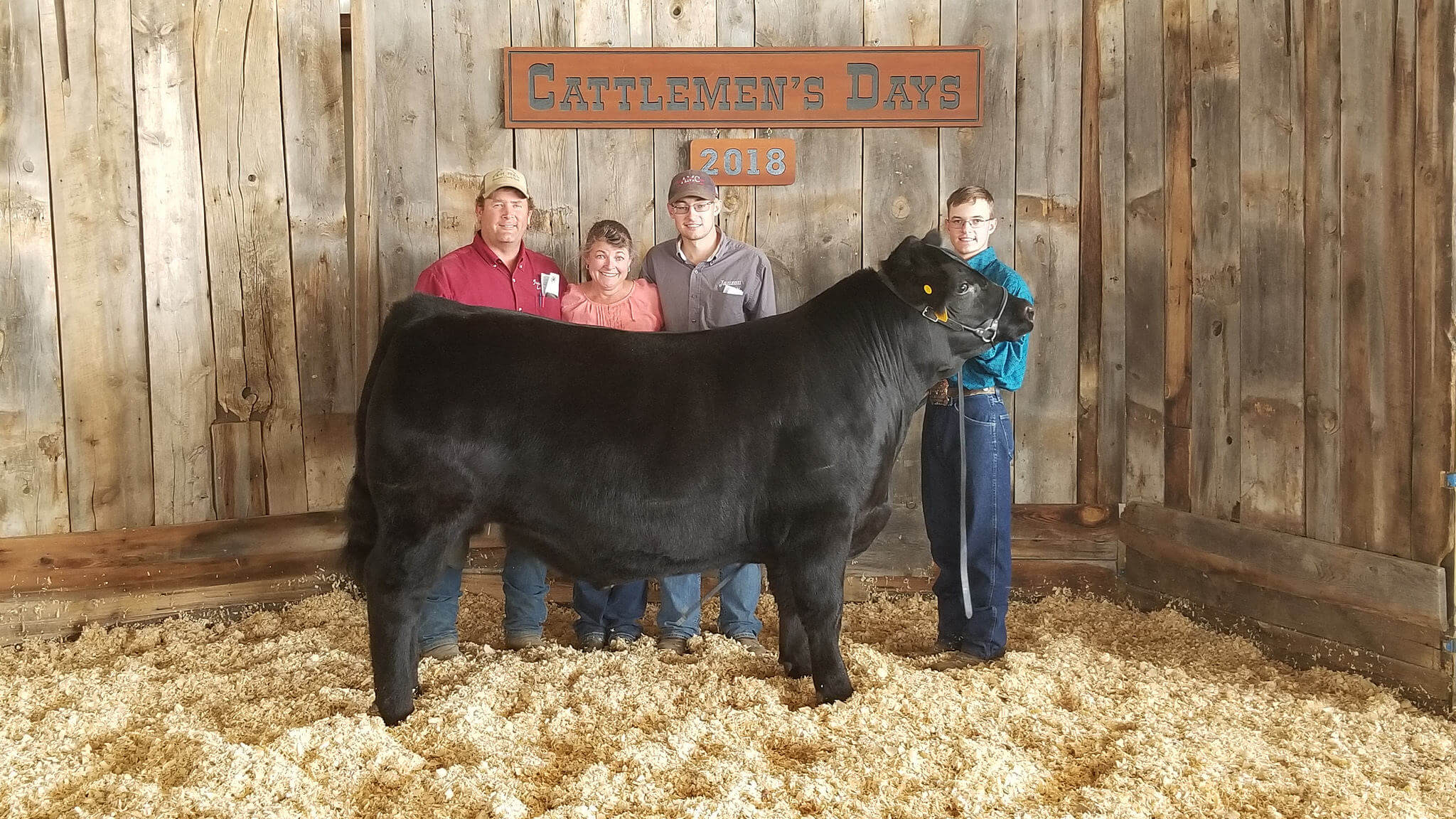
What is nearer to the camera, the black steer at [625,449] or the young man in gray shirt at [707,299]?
the black steer at [625,449]

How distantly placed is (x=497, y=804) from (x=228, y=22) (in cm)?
303

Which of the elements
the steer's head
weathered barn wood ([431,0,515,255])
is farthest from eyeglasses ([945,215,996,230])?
weathered barn wood ([431,0,515,255])

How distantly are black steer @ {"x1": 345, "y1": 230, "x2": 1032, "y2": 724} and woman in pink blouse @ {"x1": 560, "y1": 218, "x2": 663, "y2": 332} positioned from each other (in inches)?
23.2

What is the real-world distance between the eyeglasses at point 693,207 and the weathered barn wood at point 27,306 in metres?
2.17

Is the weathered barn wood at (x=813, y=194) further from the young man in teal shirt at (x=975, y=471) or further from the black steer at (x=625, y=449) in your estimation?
the black steer at (x=625, y=449)

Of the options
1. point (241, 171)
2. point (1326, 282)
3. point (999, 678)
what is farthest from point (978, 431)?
point (241, 171)

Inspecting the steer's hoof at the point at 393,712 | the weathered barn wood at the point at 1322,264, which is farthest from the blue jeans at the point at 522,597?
the weathered barn wood at the point at 1322,264

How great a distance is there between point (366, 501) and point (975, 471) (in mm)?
1867

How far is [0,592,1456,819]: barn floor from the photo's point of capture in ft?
7.27

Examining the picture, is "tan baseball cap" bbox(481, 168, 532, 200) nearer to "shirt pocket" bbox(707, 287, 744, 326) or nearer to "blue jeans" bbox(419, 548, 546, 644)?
"shirt pocket" bbox(707, 287, 744, 326)

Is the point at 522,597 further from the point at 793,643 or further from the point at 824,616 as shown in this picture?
the point at 824,616

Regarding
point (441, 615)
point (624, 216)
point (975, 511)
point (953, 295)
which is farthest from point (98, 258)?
point (975, 511)

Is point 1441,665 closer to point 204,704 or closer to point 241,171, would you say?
point 204,704

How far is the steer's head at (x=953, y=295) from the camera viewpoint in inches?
114
